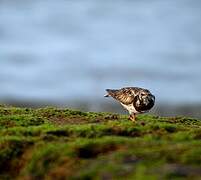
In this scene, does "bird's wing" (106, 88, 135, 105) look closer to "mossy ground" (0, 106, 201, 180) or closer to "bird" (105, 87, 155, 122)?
"bird" (105, 87, 155, 122)

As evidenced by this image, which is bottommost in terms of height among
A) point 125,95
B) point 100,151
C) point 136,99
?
point 100,151

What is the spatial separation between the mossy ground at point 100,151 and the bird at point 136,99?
1630 mm

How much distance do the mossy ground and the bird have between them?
1.63m

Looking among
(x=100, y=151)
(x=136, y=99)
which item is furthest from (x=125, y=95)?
(x=100, y=151)

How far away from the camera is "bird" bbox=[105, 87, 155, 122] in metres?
20.6

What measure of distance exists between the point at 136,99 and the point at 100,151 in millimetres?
5011

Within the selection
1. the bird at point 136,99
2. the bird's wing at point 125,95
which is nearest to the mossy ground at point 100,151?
the bird at point 136,99

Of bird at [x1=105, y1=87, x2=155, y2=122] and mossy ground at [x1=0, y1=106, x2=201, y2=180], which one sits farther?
bird at [x1=105, y1=87, x2=155, y2=122]

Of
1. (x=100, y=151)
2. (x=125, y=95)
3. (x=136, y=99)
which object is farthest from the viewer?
(x=125, y=95)

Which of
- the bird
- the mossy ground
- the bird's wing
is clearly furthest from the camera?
the bird's wing

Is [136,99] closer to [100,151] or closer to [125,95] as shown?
[125,95]

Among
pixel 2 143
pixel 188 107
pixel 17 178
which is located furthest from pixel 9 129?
pixel 188 107

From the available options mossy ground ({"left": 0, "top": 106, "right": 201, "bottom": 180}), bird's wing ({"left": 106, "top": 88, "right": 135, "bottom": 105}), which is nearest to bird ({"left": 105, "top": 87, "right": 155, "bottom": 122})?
bird's wing ({"left": 106, "top": 88, "right": 135, "bottom": 105})

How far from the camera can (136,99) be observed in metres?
20.8
